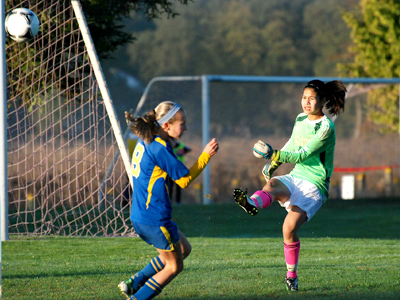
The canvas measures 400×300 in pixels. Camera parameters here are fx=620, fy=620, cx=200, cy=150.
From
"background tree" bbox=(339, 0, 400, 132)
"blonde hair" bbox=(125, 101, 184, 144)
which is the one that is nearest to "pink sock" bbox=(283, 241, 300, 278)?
"blonde hair" bbox=(125, 101, 184, 144)

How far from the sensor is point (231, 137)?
Answer: 43.7 m

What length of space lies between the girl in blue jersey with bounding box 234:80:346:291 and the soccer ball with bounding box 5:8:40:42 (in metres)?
3.67

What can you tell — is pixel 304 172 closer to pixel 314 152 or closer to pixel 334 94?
pixel 314 152

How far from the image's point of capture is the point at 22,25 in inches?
286


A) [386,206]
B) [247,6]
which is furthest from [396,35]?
[247,6]

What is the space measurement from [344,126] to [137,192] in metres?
40.5

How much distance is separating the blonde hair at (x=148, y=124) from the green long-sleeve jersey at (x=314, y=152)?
3.86ft

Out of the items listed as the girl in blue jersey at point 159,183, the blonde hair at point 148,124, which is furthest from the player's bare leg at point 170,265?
the blonde hair at point 148,124

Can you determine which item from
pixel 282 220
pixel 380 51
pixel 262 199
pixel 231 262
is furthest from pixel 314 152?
pixel 380 51

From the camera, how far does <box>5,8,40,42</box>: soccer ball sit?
23.8 ft

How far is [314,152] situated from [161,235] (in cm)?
156

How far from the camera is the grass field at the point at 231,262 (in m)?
4.87

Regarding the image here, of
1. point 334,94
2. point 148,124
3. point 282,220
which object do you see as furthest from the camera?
point 282,220

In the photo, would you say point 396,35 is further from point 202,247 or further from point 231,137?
point 231,137
